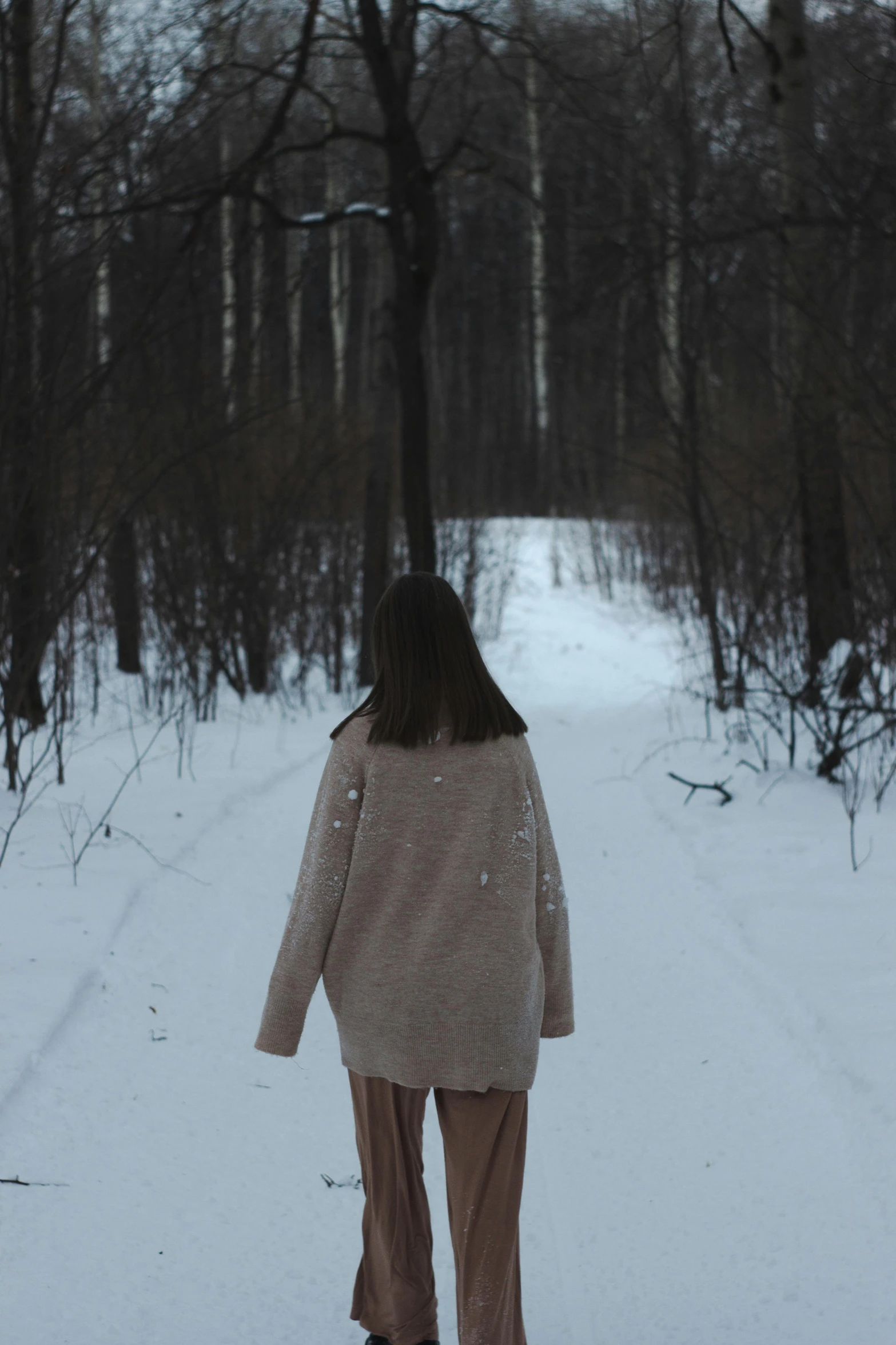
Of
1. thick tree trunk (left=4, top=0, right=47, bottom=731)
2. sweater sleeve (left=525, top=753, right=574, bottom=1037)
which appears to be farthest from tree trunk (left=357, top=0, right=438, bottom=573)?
sweater sleeve (left=525, top=753, right=574, bottom=1037)

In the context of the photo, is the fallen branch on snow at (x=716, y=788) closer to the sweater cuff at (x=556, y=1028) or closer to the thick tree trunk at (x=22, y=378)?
the thick tree trunk at (x=22, y=378)

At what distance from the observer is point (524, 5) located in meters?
11.2

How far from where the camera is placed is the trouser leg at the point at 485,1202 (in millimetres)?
2240

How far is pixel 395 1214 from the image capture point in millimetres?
2365

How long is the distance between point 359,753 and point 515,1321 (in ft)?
3.83

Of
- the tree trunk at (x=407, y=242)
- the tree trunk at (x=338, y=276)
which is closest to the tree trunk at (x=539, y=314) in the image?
the tree trunk at (x=338, y=276)

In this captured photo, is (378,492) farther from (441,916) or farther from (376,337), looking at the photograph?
(441,916)

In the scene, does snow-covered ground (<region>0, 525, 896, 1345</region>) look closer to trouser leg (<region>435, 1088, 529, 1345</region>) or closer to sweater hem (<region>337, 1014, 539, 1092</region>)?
trouser leg (<region>435, 1088, 529, 1345</region>)

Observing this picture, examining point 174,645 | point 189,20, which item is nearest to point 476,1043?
point 189,20

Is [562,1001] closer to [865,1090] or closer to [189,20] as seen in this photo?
[865,1090]

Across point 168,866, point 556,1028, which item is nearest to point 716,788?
point 168,866

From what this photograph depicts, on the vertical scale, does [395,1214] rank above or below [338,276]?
below

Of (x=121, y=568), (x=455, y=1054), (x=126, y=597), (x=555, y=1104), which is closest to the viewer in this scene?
(x=455, y=1054)

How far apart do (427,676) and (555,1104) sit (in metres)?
1.94
